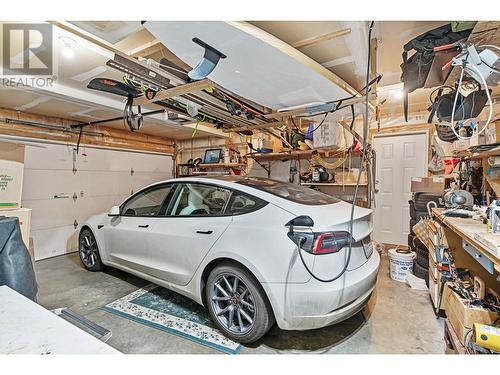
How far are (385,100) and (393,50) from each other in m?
1.35

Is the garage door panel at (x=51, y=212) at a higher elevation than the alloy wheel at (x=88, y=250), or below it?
higher

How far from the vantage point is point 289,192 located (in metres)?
2.31

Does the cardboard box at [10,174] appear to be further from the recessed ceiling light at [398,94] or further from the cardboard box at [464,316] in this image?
the recessed ceiling light at [398,94]

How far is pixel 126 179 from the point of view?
5.71m

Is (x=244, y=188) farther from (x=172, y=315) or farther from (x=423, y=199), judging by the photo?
(x=423, y=199)

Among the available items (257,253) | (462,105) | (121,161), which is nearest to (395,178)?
(462,105)

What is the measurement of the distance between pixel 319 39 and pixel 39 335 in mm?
2091

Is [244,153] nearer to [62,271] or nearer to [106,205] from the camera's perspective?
[106,205]

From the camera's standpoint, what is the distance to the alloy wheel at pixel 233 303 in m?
1.98

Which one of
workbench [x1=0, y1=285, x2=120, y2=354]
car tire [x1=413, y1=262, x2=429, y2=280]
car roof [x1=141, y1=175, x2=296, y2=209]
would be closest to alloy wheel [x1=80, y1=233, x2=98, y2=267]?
car roof [x1=141, y1=175, x2=296, y2=209]

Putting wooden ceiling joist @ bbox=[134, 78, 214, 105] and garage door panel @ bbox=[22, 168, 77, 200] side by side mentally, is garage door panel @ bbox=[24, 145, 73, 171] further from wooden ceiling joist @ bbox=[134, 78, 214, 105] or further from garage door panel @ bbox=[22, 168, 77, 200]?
wooden ceiling joist @ bbox=[134, 78, 214, 105]

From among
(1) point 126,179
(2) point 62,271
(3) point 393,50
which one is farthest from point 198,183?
(1) point 126,179
